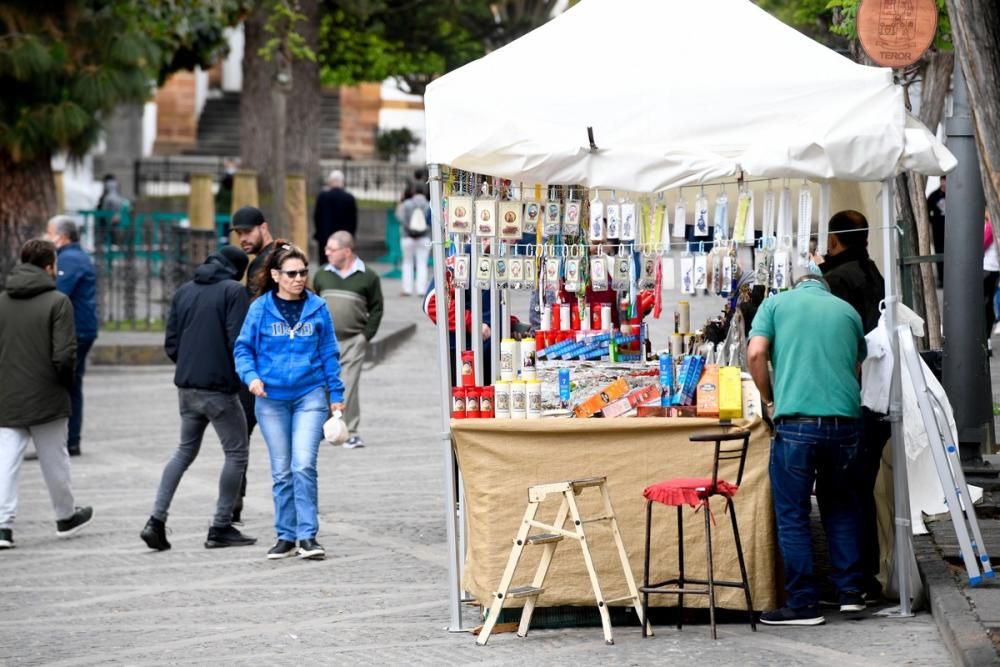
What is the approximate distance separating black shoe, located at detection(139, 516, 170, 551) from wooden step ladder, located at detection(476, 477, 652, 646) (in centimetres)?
317

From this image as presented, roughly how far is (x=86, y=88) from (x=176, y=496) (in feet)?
34.7

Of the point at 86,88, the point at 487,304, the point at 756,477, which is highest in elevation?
the point at 86,88

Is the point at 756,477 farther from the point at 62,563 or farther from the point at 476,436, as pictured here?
the point at 62,563

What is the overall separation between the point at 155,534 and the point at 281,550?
830 millimetres

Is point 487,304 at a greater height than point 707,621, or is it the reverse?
point 487,304

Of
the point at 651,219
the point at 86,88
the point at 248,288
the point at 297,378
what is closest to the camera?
the point at 651,219

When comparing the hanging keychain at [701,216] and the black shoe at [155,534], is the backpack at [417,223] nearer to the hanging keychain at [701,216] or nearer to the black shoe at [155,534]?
the black shoe at [155,534]

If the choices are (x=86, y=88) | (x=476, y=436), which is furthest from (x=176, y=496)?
(x=86, y=88)

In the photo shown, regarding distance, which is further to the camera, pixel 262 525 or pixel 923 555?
pixel 262 525

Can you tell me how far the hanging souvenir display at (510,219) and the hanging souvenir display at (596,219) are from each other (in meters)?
0.36

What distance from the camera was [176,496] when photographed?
12.7 metres

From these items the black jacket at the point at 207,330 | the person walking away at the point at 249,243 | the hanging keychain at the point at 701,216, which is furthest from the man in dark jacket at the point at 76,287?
the hanging keychain at the point at 701,216

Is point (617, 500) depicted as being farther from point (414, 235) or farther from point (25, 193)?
point (414, 235)

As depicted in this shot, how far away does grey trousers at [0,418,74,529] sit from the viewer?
11.1 m
